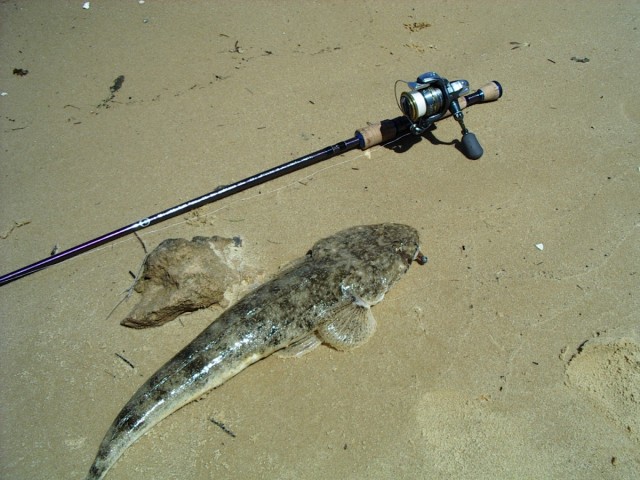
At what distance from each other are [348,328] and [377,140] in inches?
84.2

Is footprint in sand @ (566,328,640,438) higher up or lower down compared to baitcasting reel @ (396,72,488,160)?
lower down

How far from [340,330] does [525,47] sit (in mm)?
4753

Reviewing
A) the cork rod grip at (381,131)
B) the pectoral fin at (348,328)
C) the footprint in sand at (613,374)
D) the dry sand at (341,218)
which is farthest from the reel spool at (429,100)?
the footprint in sand at (613,374)

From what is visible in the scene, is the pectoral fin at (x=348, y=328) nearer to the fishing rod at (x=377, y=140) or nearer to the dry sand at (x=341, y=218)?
Answer: the dry sand at (x=341, y=218)

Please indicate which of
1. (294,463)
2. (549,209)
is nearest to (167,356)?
(294,463)

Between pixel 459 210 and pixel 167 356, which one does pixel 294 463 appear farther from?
pixel 459 210

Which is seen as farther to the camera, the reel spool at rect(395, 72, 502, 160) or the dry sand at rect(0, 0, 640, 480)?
the reel spool at rect(395, 72, 502, 160)

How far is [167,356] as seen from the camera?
3.61 meters

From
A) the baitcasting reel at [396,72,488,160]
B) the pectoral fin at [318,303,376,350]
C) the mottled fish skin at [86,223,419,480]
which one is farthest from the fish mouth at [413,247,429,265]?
the baitcasting reel at [396,72,488,160]

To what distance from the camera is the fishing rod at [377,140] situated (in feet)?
13.6

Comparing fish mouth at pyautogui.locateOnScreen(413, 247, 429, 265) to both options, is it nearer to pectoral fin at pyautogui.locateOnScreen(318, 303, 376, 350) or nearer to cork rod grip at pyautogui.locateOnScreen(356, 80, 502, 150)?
pectoral fin at pyautogui.locateOnScreen(318, 303, 376, 350)

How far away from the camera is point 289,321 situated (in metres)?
3.61

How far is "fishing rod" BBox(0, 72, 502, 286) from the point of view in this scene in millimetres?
4152

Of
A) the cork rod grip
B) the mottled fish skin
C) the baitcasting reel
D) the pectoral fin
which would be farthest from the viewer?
the cork rod grip
